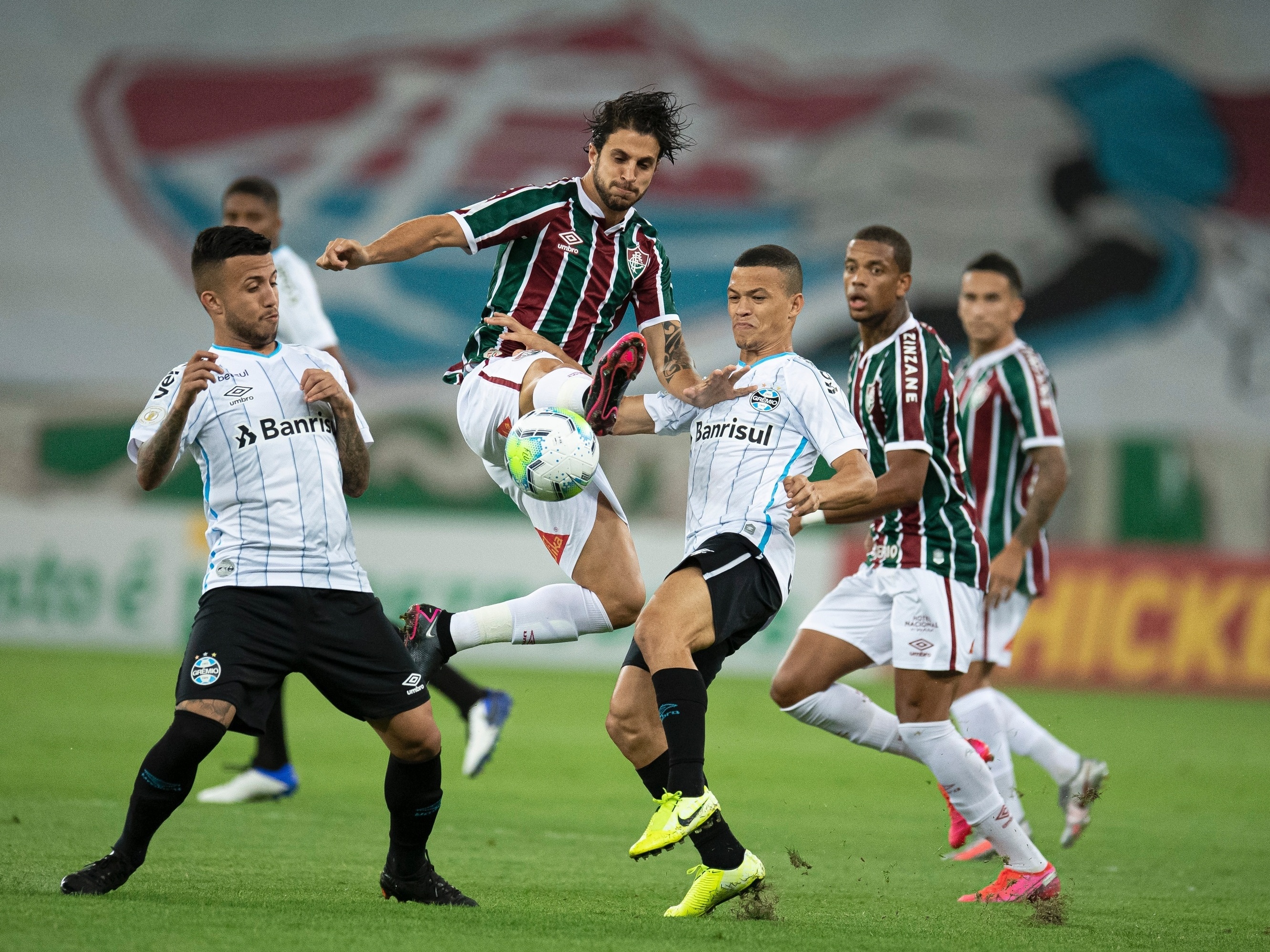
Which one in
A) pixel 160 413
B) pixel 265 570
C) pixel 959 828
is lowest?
pixel 959 828

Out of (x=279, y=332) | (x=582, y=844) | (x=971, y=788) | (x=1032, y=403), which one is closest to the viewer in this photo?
(x=971, y=788)

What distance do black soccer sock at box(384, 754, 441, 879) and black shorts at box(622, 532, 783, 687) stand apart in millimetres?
725

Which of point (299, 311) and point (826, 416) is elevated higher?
point (299, 311)

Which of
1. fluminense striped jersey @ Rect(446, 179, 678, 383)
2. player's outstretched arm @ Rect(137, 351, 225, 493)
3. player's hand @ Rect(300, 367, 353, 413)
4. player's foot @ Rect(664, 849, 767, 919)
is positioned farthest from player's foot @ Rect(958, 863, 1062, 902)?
player's outstretched arm @ Rect(137, 351, 225, 493)

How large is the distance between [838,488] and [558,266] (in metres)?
1.29

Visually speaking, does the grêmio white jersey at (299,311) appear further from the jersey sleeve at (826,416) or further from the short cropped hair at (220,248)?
the jersey sleeve at (826,416)

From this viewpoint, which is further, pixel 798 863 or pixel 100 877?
pixel 798 863

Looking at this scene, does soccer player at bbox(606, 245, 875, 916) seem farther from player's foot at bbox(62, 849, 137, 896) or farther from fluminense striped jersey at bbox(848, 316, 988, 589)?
player's foot at bbox(62, 849, 137, 896)

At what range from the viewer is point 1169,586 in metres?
13.2

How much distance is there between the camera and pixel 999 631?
21.4 feet

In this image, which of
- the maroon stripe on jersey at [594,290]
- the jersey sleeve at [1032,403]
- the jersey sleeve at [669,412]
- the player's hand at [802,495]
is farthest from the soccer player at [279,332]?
the player's hand at [802,495]

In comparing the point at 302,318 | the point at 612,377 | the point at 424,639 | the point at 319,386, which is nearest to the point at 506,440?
the point at 612,377

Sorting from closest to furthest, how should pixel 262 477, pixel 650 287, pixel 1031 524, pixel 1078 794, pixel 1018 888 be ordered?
1. pixel 262 477
2. pixel 1018 888
3. pixel 650 287
4. pixel 1078 794
5. pixel 1031 524

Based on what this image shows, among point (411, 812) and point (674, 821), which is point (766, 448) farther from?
Result: point (411, 812)
